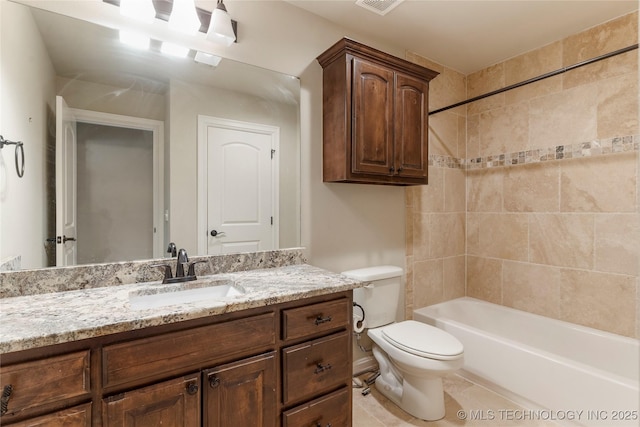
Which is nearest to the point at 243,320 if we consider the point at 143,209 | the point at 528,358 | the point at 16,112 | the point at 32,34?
the point at 143,209

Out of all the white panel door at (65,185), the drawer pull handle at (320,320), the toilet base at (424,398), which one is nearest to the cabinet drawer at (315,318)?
the drawer pull handle at (320,320)

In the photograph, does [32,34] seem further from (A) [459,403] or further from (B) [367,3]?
(A) [459,403]

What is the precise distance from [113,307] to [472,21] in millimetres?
2561

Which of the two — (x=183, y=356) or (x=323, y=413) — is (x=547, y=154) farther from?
(x=183, y=356)

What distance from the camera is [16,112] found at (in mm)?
1199

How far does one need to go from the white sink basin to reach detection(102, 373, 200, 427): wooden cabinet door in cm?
33

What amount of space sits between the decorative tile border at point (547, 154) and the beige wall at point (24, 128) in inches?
98.1

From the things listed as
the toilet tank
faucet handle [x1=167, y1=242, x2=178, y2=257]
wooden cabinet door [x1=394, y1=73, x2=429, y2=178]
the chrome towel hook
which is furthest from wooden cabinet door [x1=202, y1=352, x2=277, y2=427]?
wooden cabinet door [x1=394, y1=73, x2=429, y2=178]

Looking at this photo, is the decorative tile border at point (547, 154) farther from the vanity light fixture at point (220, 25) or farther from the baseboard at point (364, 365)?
the vanity light fixture at point (220, 25)

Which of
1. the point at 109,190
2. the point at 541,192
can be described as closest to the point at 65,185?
the point at 109,190

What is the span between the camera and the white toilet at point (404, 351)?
165 cm

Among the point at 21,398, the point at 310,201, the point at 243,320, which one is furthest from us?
the point at 310,201

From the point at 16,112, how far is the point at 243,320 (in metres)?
1.21

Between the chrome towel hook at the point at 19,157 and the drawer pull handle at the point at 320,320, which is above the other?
the chrome towel hook at the point at 19,157
